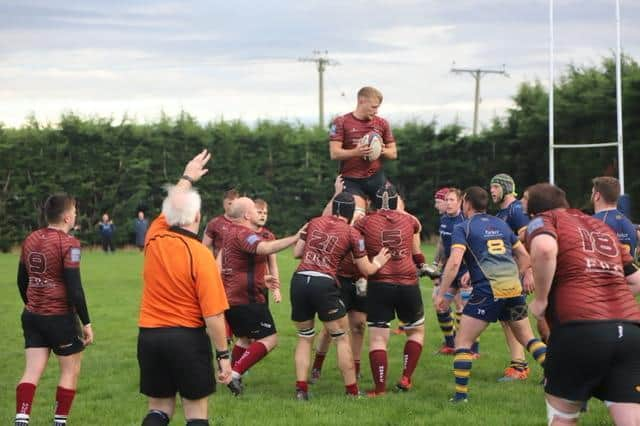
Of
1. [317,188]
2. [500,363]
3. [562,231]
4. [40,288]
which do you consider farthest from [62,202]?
[317,188]

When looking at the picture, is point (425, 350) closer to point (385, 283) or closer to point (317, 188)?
point (385, 283)

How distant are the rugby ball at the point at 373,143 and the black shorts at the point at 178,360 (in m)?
4.58

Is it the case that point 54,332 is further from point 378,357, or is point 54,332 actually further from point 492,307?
point 492,307

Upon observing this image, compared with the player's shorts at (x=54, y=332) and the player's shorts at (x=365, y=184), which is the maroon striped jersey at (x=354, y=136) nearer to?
the player's shorts at (x=365, y=184)

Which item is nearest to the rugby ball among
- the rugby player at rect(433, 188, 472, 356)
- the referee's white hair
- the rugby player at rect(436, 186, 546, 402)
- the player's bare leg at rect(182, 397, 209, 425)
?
the rugby player at rect(436, 186, 546, 402)

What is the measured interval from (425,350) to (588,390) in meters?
7.40

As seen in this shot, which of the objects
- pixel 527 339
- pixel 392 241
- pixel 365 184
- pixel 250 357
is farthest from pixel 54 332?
pixel 527 339

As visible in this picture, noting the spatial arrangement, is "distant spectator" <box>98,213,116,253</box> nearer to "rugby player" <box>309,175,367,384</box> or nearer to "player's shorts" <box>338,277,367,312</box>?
"rugby player" <box>309,175,367,384</box>

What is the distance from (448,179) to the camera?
43.2 metres

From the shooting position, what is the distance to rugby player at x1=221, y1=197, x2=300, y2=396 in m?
10.2

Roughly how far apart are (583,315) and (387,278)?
14.2 feet

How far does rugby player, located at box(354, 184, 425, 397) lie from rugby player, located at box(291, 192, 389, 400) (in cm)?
26

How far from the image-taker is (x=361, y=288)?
10852 mm

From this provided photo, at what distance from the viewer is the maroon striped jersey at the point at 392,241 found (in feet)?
33.5
